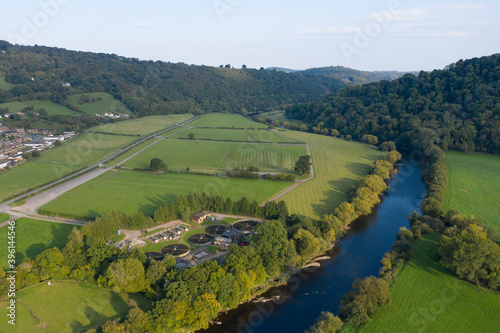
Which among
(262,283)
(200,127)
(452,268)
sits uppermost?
(200,127)

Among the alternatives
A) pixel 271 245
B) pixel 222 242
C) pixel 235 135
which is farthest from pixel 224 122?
pixel 271 245

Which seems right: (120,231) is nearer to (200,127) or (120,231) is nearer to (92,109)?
(200,127)

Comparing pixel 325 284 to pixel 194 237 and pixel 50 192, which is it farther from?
pixel 50 192

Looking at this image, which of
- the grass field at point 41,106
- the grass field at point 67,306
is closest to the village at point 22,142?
the grass field at point 41,106

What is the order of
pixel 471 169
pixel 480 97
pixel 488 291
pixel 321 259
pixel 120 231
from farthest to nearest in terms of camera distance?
pixel 480 97 < pixel 471 169 < pixel 120 231 < pixel 321 259 < pixel 488 291

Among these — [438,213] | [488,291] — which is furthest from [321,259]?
[438,213]

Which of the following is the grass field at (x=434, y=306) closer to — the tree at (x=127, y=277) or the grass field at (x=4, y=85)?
the tree at (x=127, y=277)

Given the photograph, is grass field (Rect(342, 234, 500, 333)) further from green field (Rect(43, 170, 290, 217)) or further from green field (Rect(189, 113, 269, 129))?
green field (Rect(189, 113, 269, 129))
